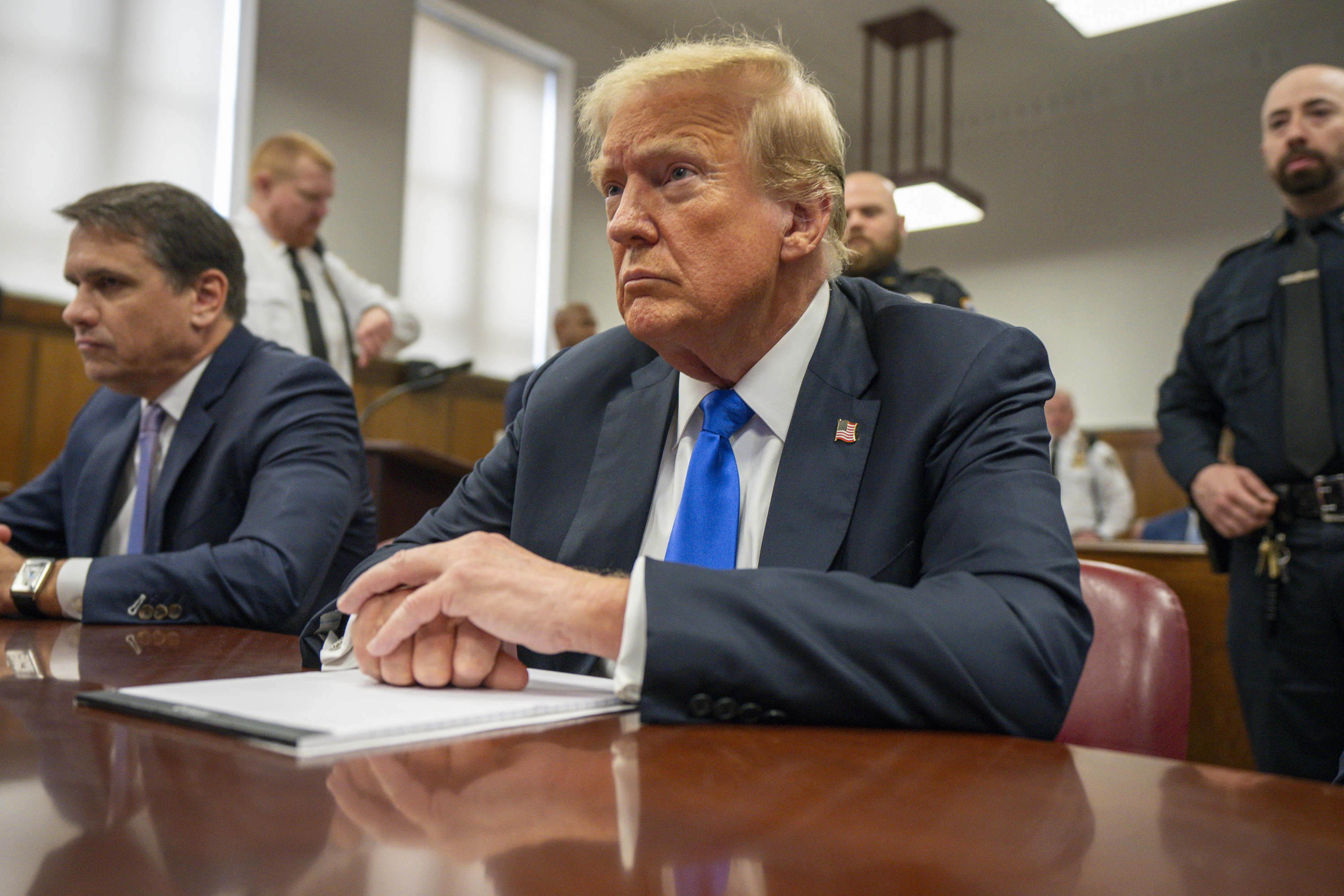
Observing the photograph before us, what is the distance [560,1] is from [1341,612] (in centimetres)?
678

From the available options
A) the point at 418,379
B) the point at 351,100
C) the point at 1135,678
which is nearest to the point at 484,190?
the point at 351,100

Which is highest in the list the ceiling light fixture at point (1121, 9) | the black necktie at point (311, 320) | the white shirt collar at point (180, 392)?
the ceiling light fixture at point (1121, 9)

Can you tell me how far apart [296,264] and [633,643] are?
10.6 feet

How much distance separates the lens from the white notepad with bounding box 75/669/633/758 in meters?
0.62

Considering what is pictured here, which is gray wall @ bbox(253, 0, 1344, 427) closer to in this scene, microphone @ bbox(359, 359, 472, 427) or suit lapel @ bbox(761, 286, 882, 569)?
microphone @ bbox(359, 359, 472, 427)

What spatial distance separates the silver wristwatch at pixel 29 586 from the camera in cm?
137

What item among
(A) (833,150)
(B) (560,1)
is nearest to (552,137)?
(B) (560,1)

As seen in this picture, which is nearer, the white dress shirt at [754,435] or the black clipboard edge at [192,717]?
the black clipboard edge at [192,717]

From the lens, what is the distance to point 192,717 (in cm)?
66

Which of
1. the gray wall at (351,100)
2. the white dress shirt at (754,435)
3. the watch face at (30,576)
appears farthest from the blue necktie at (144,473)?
the gray wall at (351,100)

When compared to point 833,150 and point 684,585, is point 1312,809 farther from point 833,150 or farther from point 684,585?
point 833,150

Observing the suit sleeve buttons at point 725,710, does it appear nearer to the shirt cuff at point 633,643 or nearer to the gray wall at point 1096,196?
the shirt cuff at point 633,643

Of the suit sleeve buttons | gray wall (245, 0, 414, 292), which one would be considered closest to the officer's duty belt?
the suit sleeve buttons

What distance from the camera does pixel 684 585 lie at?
0.79 m
